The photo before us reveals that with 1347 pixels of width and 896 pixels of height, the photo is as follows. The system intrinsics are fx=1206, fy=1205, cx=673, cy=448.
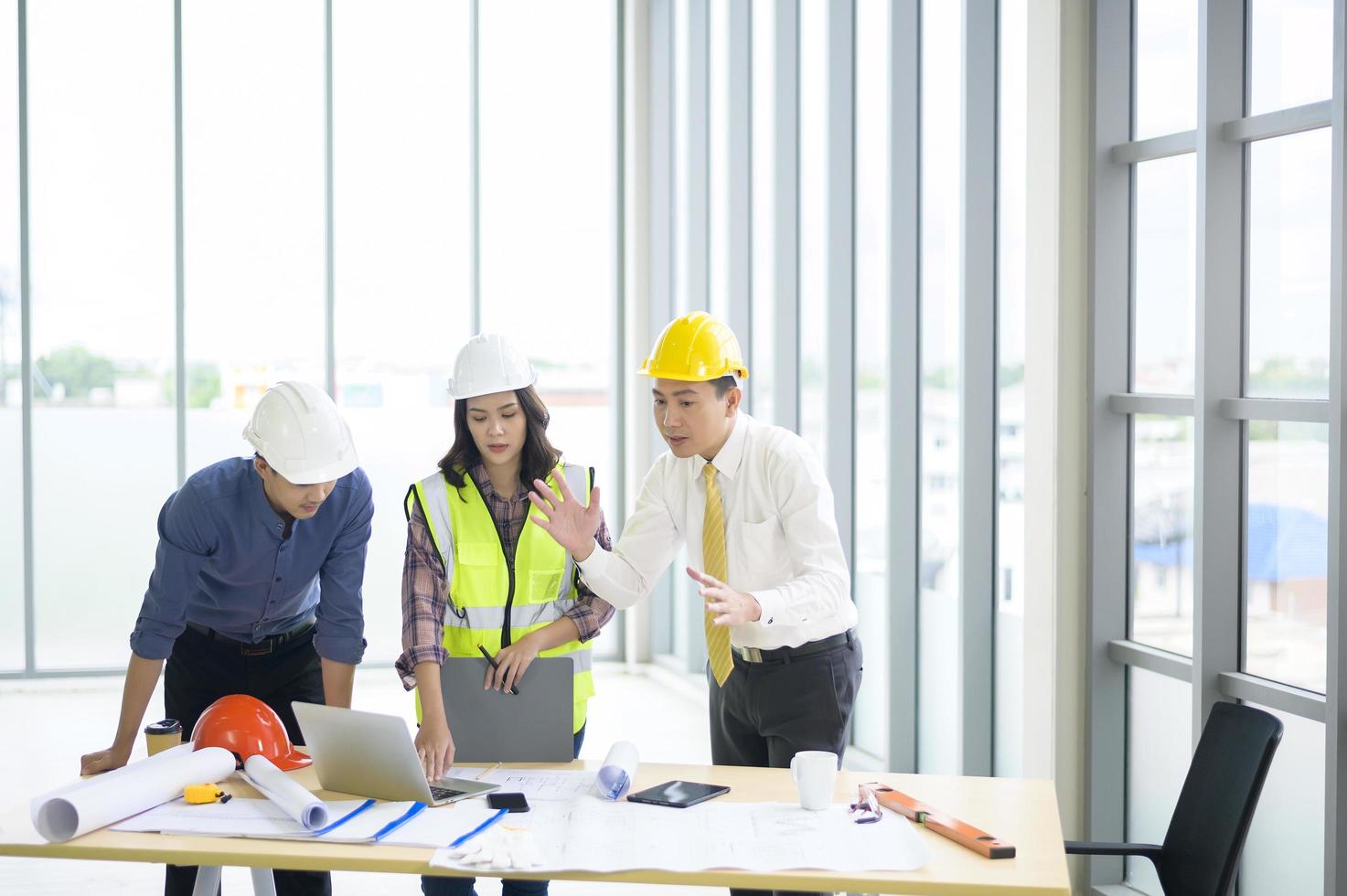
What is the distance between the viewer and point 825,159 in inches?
210

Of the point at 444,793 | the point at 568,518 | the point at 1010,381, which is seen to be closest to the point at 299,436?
the point at 568,518

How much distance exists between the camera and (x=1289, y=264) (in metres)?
3.14

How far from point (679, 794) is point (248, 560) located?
122 cm

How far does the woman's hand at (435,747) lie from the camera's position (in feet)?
8.47

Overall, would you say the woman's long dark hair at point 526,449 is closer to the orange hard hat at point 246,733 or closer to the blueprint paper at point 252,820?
the orange hard hat at point 246,733

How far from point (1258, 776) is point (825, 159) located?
11.8ft

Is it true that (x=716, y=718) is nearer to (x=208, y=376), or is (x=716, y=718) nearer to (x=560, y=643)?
(x=560, y=643)

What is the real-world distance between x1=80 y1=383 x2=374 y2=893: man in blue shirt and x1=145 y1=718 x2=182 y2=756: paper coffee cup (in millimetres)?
48

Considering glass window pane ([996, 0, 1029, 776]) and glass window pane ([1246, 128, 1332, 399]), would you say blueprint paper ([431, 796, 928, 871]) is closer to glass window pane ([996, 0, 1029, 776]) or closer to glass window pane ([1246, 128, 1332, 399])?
glass window pane ([1246, 128, 1332, 399])

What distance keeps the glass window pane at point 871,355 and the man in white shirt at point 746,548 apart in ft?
7.42

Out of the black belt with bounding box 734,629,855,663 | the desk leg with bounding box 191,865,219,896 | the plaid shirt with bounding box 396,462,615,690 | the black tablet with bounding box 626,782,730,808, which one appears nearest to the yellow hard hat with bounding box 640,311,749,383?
the plaid shirt with bounding box 396,462,615,690

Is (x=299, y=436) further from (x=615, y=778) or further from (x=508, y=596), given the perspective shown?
(x=615, y=778)

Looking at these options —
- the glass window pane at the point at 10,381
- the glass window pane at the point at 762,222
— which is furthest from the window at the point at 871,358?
the glass window pane at the point at 10,381

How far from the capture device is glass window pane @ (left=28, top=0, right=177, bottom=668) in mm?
7031
